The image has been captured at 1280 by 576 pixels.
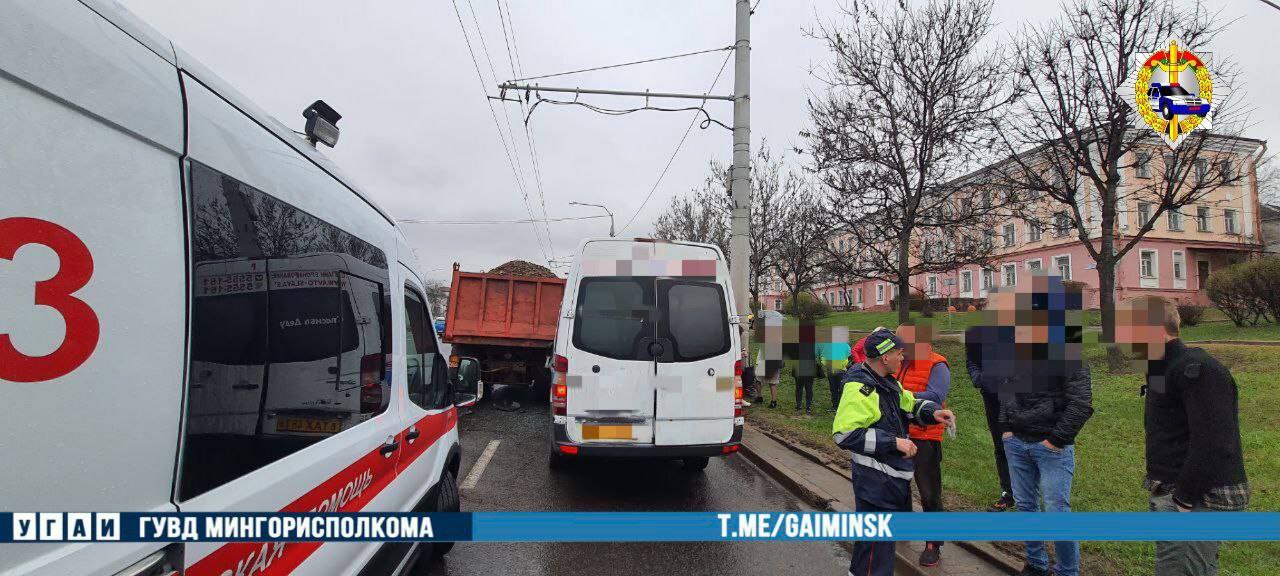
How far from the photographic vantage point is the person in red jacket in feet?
14.4

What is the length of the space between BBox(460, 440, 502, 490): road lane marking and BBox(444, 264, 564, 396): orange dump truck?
2.75 meters

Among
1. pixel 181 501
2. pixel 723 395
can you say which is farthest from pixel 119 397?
pixel 723 395

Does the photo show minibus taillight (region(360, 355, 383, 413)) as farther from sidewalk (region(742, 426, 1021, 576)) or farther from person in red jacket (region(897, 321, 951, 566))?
sidewalk (region(742, 426, 1021, 576))

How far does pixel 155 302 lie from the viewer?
131cm

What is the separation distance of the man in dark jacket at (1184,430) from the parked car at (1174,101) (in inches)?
419

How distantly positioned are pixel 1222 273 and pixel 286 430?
2210 cm

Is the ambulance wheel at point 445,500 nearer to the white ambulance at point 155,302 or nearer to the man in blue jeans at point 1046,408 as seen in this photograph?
the white ambulance at point 155,302

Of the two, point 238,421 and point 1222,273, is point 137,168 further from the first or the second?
point 1222,273

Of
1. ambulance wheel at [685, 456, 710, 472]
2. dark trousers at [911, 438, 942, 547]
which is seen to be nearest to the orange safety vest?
dark trousers at [911, 438, 942, 547]

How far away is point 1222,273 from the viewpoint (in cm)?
1633

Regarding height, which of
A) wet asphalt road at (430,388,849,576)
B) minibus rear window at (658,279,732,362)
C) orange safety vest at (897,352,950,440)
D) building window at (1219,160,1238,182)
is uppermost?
building window at (1219,160,1238,182)

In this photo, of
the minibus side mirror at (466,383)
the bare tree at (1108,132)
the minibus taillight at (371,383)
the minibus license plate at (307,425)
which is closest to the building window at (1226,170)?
the bare tree at (1108,132)

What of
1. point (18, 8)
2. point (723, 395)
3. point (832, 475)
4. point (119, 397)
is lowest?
point (832, 475)

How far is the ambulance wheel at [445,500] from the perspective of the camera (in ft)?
12.8
